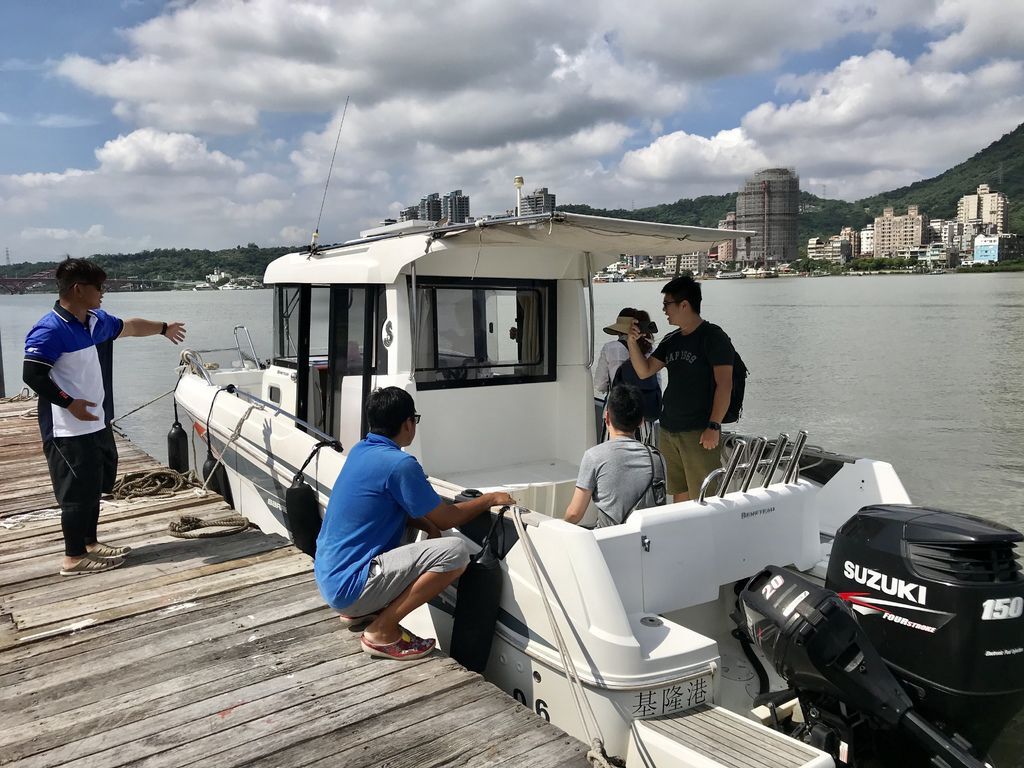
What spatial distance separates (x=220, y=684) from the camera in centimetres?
315

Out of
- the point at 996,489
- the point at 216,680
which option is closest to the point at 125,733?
the point at 216,680

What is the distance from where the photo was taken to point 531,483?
15.2 ft

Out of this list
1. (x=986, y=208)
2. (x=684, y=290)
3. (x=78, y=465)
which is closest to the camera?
(x=78, y=465)

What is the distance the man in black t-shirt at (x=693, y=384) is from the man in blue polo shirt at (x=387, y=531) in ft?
4.61

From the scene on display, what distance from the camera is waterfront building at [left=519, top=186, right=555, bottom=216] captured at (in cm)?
402

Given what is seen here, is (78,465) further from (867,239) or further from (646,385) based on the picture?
(867,239)

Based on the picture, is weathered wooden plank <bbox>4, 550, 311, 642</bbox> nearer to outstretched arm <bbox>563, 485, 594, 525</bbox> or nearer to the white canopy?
the white canopy

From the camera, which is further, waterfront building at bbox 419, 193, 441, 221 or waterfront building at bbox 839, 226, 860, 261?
waterfront building at bbox 839, 226, 860, 261

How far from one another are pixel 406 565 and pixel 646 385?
9.28ft

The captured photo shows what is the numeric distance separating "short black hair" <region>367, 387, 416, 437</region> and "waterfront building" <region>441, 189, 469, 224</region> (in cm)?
120

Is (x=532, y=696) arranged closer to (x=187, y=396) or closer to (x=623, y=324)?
(x=623, y=324)

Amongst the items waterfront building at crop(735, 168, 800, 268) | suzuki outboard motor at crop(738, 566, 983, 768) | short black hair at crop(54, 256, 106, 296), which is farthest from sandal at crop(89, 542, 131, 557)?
waterfront building at crop(735, 168, 800, 268)

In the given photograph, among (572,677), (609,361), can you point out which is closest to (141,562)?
(572,677)

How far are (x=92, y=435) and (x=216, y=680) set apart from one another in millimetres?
1677
